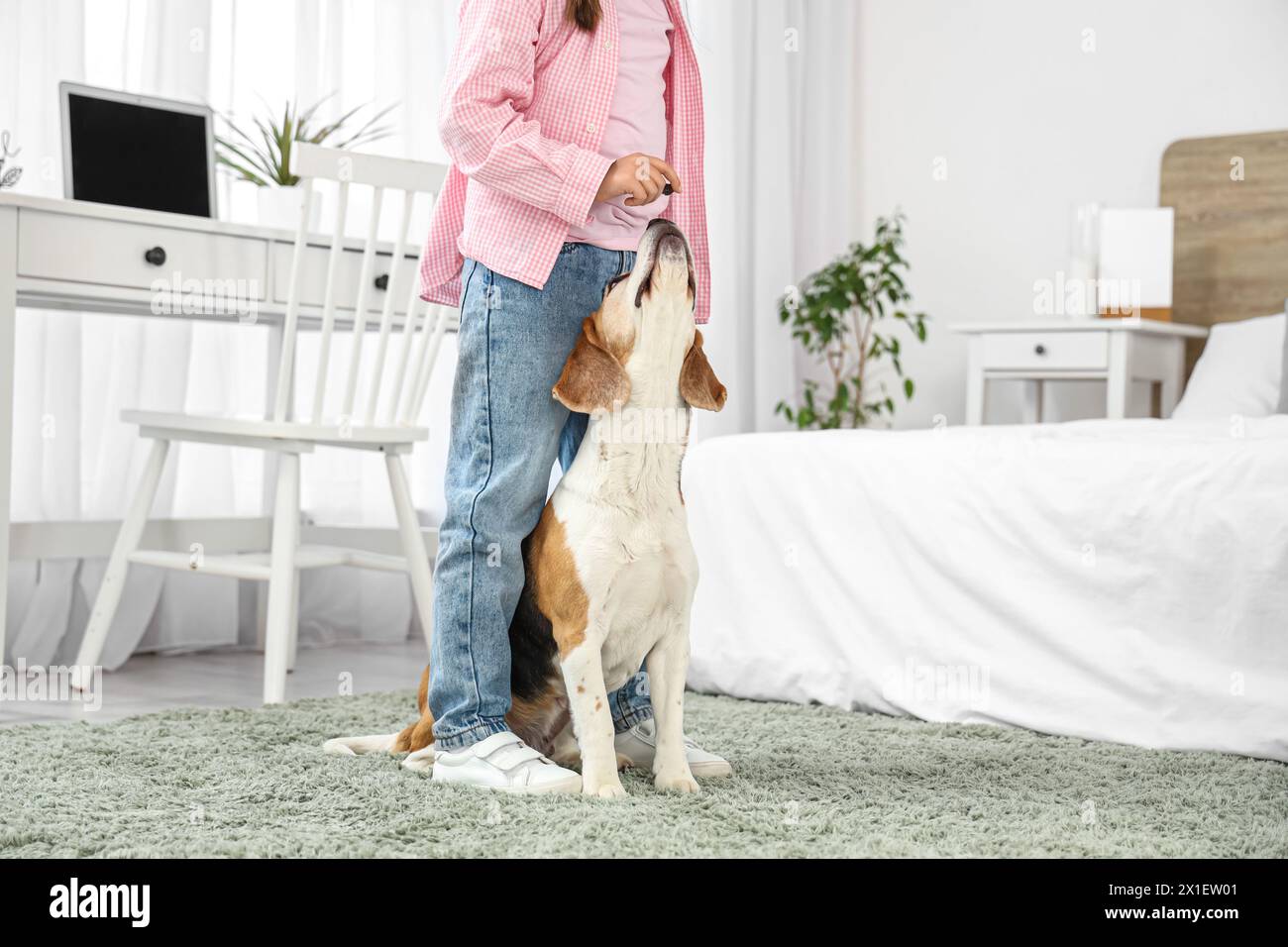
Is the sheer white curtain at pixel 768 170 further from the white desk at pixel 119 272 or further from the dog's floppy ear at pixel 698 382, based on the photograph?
the dog's floppy ear at pixel 698 382

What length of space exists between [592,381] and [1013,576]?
894mm

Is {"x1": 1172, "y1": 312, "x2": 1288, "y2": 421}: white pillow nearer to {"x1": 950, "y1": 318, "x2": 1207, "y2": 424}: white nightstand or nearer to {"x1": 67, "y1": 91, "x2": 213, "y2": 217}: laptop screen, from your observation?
{"x1": 950, "y1": 318, "x2": 1207, "y2": 424}: white nightstand

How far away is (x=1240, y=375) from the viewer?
10.2ft

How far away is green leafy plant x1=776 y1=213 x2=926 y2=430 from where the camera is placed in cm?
398

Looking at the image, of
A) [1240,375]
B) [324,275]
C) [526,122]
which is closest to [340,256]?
[324,275]

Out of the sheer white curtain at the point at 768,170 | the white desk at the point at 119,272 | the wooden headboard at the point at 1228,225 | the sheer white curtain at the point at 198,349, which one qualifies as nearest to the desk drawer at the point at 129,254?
the white desk at the point at 119,272

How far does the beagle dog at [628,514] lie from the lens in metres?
1.56

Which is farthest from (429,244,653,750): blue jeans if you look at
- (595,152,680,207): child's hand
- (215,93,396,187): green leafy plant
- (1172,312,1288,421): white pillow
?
(1172,312,1288,421): white pillow

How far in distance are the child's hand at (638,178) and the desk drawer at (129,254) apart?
3.74 feet

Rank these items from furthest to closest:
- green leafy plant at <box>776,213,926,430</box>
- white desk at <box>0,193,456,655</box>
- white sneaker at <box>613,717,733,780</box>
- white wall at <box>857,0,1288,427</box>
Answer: green leafy plant at <box>776,213,926,430</box>, white wall at <box>857,0,1288,427</box>, white desk at <box>0,193,456,655</box>, white sneaker at <box>613,717,733,780</box>

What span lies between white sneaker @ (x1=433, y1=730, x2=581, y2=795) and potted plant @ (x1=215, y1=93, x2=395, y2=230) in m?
1.63

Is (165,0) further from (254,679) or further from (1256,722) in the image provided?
(1256,722)

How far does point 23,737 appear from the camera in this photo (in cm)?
194
